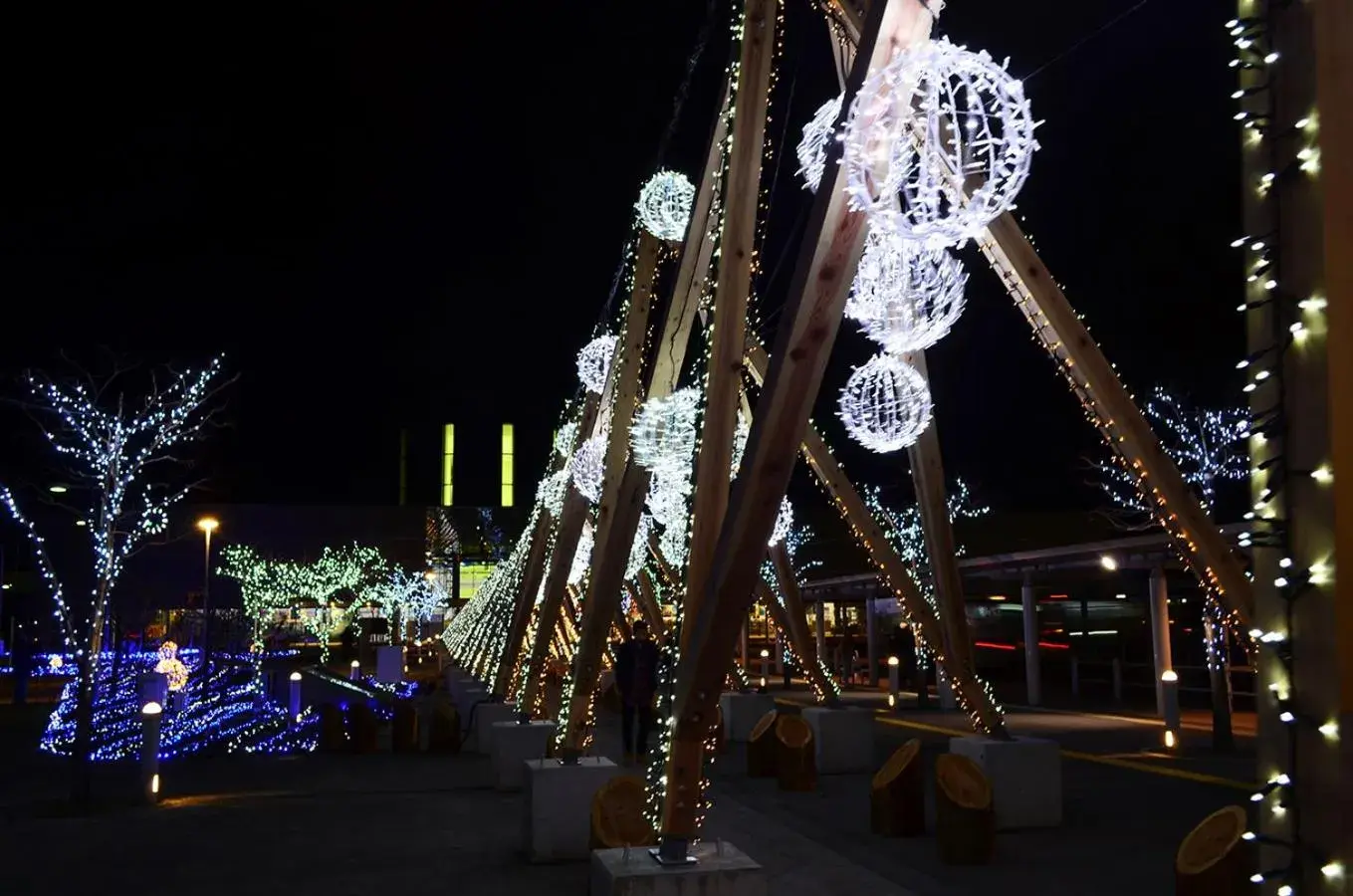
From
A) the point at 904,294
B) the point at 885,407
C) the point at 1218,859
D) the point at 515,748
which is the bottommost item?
the point at 515,748

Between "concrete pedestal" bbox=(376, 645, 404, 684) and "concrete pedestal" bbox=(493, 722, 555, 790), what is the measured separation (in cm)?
1715

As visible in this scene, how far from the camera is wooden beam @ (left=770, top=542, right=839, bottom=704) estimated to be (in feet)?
48.9

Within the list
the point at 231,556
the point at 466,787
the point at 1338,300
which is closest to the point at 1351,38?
the point at 1338,300

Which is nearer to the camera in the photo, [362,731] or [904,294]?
[904,294]

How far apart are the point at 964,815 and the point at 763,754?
5.47 meters

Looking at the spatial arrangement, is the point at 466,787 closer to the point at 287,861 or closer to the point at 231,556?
the point at 287,861

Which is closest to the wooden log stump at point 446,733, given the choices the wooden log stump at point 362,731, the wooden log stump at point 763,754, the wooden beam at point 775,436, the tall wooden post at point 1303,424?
the wooden log stump at point 362,731

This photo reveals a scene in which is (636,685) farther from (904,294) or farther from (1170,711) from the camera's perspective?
(904,294)

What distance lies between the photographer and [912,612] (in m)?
11.7

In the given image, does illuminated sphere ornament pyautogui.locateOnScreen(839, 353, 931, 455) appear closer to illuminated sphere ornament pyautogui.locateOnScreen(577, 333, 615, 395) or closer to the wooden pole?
the wooden pole

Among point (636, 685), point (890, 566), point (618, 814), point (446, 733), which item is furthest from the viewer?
point (446, 733)

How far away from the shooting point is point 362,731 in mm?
17375

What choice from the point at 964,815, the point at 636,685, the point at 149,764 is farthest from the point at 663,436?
the point at 149,764

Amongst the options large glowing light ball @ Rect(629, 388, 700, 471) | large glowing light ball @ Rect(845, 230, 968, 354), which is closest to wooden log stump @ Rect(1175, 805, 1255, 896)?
large glowing light ball @ Rect(845, 230, 968, 354)
